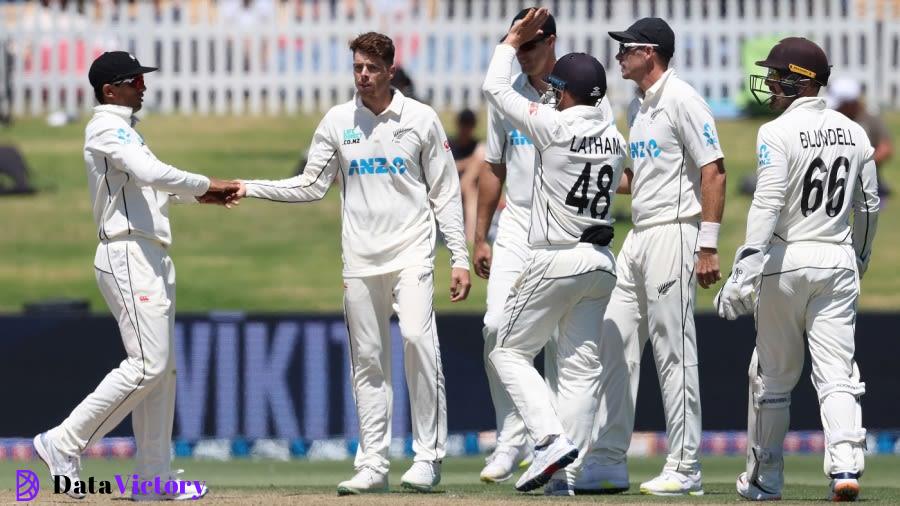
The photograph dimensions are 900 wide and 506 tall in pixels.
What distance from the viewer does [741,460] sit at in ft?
36.0

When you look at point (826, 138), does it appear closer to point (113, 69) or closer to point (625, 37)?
point (625, 37)

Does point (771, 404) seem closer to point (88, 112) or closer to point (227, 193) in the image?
point (227, 193)

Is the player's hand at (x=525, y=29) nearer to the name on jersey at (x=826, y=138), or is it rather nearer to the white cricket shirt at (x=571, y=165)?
the white cricket shirt at (x=571, y=165)

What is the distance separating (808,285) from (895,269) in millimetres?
8724

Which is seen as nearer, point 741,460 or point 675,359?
point 675,359

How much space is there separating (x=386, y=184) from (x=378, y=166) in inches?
3.8

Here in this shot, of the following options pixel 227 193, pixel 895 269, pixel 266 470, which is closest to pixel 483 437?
pixel 266 470

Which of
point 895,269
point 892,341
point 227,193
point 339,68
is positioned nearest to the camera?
point 227,193

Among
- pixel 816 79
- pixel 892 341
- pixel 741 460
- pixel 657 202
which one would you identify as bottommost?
pixel 741 460

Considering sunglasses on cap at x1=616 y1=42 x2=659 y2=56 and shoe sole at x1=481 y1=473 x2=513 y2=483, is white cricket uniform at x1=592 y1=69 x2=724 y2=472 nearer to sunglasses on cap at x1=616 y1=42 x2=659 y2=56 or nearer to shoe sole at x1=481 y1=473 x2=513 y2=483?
sunglasses on cap at x1=616 y1=42 x2=659 y2=56

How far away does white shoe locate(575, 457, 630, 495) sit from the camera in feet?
27.6

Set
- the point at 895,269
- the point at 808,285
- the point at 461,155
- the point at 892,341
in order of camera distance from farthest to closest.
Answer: the point at 895,269, the point at 461,155, the point at 892,341, the point at 808,285

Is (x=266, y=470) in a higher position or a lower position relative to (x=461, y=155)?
lower

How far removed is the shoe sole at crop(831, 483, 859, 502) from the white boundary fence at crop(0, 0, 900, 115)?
1339 centimetres
